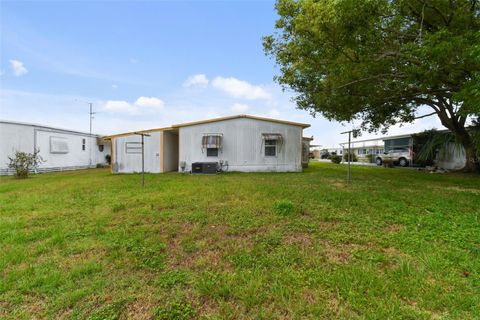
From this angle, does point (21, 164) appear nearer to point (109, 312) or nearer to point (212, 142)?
point (212, 142)

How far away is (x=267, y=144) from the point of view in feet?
39.8

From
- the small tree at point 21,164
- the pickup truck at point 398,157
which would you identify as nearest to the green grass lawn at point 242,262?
the small tree at point 21,164

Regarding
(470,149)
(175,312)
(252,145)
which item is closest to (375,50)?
(252,145)

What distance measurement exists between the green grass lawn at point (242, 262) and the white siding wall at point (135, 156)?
8.09 m

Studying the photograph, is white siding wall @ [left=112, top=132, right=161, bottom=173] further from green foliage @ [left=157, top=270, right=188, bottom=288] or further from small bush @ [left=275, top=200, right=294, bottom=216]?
green foliage @ [left=157, top=270, right=188, bottom=288]

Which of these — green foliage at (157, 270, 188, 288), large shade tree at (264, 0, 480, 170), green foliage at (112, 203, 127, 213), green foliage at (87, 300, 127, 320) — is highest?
large shade tree at (264, 0, 480, 170)

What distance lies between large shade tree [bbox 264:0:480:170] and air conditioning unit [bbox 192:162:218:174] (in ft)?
17.3

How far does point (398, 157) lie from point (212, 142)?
1514 centimetres

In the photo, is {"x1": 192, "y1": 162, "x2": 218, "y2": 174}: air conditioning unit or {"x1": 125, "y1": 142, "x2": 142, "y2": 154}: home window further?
{"x1": 125, "y1": 142, "x2": 142, "y2": 154}: home window

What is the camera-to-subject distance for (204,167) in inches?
455

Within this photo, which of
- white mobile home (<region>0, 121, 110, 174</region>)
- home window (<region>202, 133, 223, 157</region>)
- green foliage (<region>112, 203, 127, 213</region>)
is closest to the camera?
green foliage (<region>112, 203, 127, 213</region>)

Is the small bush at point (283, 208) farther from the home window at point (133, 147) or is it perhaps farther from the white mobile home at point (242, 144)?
the home window at point (133, 147)

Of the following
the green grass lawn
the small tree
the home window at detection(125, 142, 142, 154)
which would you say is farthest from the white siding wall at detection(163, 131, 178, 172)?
the green grass lawn

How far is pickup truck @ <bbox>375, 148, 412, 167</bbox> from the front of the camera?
17.2 meters
